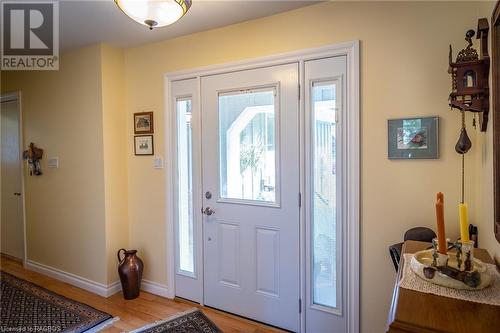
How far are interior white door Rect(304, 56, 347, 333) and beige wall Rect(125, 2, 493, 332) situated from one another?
5.5 inches

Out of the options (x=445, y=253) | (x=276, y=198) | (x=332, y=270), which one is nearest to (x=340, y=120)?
(x=276, y=198)

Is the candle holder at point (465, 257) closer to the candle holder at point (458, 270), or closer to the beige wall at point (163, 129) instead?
the candle holder at point (458, 270)

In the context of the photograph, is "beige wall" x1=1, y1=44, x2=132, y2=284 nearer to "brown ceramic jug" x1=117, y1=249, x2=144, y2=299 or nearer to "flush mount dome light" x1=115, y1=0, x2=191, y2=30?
"brown ceramic jug" x1=117, y1=249, x2=144, y2=299

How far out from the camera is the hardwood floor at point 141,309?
2404 millimetres

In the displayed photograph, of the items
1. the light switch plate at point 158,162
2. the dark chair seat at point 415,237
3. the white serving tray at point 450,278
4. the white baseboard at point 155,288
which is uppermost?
the light switch plate at point 158,162

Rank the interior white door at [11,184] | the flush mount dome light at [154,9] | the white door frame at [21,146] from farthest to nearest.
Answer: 1. the interior white door at [11,184]
2. the white door frame at [21,146]
3. the flush mount dome light at [154,9]

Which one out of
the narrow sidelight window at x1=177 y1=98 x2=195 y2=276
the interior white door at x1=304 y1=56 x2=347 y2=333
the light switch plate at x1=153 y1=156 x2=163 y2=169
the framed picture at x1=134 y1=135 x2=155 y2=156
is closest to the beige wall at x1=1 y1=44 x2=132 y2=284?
the framed picture at x1=134 y1=135 x2=155 y2=156

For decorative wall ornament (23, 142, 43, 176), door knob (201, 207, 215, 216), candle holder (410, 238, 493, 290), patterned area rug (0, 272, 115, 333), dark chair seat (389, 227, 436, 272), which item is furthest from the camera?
decorative wall ornament (23, 142, 43, 176)

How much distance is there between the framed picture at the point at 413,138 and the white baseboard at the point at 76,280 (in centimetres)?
277

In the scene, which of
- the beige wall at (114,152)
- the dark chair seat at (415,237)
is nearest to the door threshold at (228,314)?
the beige wall at (114,152)

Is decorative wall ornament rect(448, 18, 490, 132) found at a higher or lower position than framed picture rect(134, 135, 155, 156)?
higher

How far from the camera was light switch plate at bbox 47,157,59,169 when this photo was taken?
3284 mm

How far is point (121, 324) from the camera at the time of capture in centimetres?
246

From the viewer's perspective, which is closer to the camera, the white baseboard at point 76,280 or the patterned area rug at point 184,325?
the patterned area rug at point 184,325
